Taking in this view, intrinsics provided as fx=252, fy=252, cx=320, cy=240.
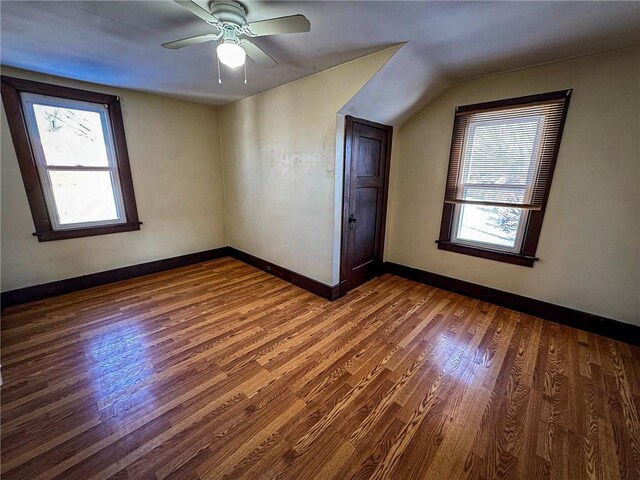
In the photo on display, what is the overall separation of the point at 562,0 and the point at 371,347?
255cm

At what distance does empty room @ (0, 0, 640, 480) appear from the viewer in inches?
56.3

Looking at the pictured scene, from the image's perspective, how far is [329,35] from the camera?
1.82 metres

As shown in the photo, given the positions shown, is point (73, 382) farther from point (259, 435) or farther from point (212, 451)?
point (259, 435)

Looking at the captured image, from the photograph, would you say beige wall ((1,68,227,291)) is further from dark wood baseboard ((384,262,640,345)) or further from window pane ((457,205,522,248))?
window pane ((457,205,522,248))

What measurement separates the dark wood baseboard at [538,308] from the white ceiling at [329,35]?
2.21m

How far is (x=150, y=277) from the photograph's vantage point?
136 inches

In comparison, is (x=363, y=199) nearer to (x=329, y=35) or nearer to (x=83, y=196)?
(x=329, y=35)

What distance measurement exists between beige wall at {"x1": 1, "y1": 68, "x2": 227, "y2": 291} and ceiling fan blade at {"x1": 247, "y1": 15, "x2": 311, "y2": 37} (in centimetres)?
255

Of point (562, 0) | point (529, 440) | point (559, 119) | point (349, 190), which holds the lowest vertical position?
point (529, 440)

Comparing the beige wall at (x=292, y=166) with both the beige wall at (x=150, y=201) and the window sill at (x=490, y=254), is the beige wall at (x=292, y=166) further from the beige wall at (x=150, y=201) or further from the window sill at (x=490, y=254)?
the window sill at (x=490, y=254)

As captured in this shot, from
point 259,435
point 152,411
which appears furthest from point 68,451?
point 259,435

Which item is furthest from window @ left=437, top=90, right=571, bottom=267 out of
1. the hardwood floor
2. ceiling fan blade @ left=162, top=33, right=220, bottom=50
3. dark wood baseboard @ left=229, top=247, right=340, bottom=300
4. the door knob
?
ceiling fan blade @ left=162, top=33, right=220, bottom=50

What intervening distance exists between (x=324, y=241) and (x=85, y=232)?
9.36 feet

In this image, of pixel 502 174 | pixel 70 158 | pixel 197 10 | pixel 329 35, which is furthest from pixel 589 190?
pixel 70 158
